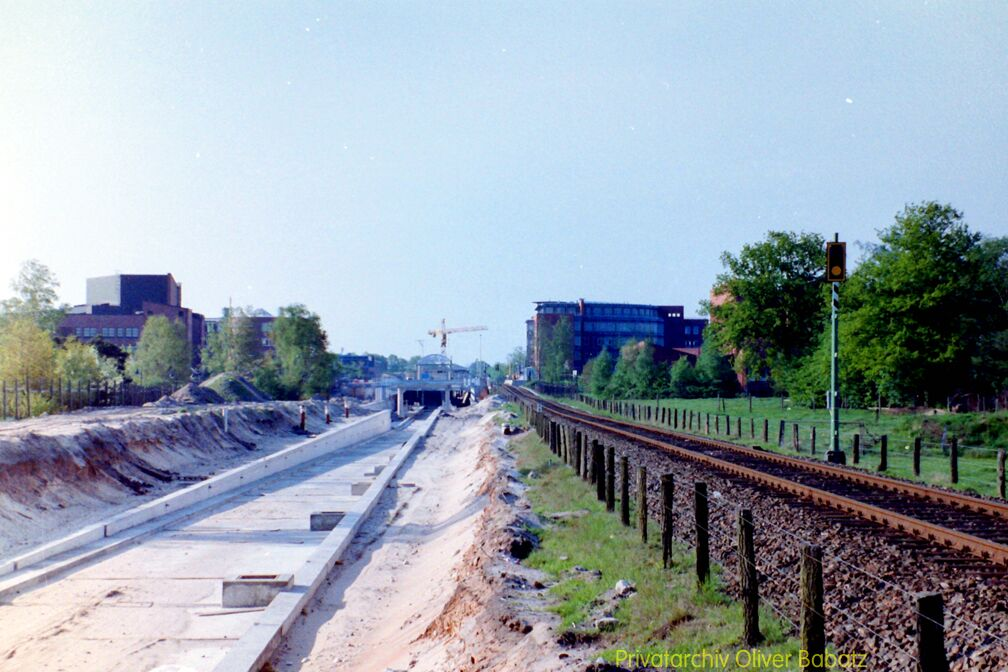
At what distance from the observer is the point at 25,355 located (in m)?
49.9

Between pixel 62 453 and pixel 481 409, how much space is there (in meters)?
67.6

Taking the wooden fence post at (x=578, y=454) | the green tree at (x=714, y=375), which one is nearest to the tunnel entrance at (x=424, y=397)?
the green tree at (x=714, y=375)

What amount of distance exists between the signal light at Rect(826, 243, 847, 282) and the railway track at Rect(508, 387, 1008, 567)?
484 centimetres

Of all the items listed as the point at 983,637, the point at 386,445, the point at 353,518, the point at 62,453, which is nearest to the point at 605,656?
the point at 983,637

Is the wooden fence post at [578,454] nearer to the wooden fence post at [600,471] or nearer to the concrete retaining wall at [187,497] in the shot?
the wooden fence post at [600,471]

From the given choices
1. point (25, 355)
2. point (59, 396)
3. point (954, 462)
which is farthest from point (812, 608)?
point (25, 355)

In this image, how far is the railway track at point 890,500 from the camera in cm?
1100

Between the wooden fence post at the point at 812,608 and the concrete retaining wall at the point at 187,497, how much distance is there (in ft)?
46.0

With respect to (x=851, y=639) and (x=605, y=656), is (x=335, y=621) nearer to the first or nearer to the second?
(x=605, y=656)

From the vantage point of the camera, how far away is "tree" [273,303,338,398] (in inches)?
3718

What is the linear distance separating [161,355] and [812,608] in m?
85.0

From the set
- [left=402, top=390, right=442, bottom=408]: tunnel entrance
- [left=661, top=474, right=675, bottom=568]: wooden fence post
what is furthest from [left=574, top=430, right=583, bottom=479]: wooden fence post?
[left=402, top=390, right=442, bottom=408]: tunnel entrance

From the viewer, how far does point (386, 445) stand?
167 feet

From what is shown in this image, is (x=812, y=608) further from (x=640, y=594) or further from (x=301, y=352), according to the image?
(x=301, y=352)
